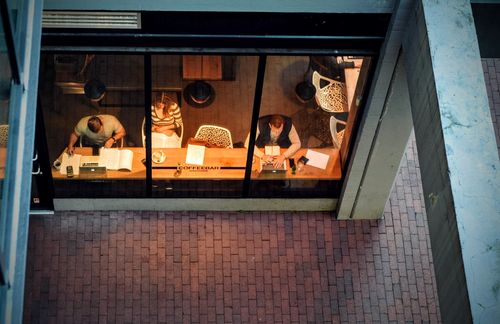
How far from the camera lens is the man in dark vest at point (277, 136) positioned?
10109mm

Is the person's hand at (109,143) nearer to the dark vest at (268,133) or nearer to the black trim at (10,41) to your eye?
the dark vest at (268,133)

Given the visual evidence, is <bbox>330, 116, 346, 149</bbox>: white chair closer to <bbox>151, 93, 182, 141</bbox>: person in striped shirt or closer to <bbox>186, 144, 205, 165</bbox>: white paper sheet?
<bbox>186, 144, 205, 165</bbox>: white paper sheet

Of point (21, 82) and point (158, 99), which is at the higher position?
point (158, 99)

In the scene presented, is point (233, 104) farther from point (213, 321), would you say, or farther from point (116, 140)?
point (213, 321)

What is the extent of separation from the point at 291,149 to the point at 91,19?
359cm

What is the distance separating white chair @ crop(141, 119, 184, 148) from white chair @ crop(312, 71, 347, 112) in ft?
6.40

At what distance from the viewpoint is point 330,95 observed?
9.93 metres

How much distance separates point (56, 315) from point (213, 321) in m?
2.18

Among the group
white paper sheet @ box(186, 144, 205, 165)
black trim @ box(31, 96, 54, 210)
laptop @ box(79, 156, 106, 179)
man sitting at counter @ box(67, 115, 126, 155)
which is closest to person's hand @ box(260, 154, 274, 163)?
white paper sheet @ box(186, 144, 205, 165)

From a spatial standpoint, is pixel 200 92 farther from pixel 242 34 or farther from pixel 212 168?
Result: pixel 212 168

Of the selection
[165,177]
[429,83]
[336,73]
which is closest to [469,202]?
[429,83]

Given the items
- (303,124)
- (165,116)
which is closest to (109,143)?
(165,116)

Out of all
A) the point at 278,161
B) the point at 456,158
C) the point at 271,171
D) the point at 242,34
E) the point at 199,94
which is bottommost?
the point at 456,158

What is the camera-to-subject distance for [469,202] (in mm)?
6461
